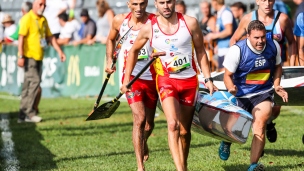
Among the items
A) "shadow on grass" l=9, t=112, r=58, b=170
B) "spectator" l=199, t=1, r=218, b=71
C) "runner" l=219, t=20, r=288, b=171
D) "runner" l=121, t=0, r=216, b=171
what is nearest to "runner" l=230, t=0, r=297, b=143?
"runner" l=219, t=20, r=288, b=171

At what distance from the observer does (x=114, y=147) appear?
12070 millimetres

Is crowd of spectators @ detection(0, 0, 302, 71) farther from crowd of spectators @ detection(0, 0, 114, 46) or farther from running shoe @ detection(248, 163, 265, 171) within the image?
running shoe @ detection(248, 163, 265, 171)

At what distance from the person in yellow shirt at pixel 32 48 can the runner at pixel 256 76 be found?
703cm

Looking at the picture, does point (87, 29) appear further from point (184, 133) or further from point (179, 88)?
point (179, 88)

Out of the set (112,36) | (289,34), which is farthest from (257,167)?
(289,34)

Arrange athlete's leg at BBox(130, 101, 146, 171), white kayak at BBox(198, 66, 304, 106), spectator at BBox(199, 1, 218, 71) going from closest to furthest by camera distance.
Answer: athlete's leg at BBox(130, 101, 146, 171) → white kayak at BBox(198, 66, 304, 106) → spectator at BBox(199, 1, 218, 71)

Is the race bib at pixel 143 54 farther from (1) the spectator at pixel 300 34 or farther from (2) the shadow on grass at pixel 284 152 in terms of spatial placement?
(1) the spectator at pixel 300 34

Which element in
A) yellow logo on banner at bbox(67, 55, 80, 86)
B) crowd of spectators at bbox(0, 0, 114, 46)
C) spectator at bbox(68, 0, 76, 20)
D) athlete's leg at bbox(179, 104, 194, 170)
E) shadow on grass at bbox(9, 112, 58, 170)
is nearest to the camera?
athlete's leg at bbox(179, 104, 194, 170)

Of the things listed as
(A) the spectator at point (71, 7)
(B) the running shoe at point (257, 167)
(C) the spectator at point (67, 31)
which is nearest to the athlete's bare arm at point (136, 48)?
(B) the running shoe at point (257, 167)

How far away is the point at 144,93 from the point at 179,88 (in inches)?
37.6

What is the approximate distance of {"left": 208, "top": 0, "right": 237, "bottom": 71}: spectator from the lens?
54.4ft

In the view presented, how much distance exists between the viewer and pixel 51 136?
534 inches

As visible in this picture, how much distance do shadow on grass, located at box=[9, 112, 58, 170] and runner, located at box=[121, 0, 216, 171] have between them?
2.15m

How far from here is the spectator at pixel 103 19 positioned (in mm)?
20750
